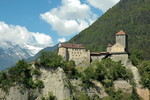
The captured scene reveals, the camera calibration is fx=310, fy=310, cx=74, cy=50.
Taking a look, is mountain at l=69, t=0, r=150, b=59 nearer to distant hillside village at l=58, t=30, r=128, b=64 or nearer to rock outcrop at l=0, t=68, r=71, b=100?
distant hillside village at l=58, t=30, r=128, b=64

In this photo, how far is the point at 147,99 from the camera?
3228 inches

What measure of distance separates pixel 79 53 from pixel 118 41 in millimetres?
11976

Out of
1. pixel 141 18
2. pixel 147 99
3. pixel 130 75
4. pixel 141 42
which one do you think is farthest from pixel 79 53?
pixel 141 18

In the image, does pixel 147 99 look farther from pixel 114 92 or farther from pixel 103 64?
pixel 103 64

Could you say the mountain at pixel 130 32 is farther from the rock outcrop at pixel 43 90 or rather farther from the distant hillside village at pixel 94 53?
the rock outcrop at pixel 43 90

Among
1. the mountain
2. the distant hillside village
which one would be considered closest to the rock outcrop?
the distant hillside village

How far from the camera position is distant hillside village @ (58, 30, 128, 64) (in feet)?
283

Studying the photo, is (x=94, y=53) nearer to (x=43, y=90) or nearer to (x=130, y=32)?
(x=43, y=90)

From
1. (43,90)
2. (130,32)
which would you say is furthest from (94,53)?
(130,32)

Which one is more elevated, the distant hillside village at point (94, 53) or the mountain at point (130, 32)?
the mountain at point (130, 32)

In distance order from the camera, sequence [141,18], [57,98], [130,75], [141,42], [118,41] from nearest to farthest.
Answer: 1. [57,98]
2. [130,75]
3. [118,41]
4. [141,42]
5. [141,18]

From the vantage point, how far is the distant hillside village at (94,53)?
86.2 meters

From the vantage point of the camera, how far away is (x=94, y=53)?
8975 centimetres

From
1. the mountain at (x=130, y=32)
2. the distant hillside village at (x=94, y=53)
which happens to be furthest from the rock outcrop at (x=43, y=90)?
Result: the mountain at (x=130, y=32)
